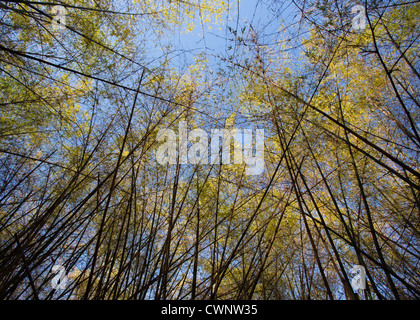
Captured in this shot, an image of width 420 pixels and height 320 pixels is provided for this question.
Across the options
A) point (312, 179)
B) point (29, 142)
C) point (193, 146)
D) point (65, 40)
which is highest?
point (65, 40)

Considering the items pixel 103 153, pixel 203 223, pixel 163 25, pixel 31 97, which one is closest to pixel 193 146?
pixel 203 223

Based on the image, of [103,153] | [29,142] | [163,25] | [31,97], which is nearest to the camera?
[163,25]

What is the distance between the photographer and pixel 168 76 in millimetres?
3066

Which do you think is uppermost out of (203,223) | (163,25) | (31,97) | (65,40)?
(163,25)

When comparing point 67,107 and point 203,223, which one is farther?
point 67,107

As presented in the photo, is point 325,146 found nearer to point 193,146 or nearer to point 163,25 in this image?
point 193,146

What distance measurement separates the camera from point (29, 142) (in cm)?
352

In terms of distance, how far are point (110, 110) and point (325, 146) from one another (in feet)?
10.0

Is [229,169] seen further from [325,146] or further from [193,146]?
[325,146]

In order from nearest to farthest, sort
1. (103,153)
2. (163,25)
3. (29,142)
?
1. (163,25)
2. (103,153)
3. (29,142)
